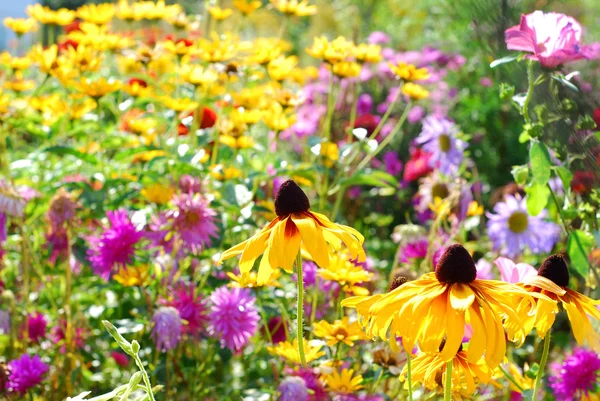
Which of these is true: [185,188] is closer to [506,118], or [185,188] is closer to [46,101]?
[46,101]

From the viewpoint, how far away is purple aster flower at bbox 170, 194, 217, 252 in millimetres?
1614

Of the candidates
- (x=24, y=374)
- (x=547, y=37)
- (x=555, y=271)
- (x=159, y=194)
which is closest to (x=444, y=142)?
(x=159, y=194)

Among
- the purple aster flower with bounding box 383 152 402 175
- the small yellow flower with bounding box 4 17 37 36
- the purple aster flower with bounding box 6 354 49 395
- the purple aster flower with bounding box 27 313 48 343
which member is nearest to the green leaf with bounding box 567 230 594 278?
the purple aster flower with bounding box 6 354 49 395

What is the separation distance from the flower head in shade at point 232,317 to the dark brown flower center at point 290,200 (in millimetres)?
638

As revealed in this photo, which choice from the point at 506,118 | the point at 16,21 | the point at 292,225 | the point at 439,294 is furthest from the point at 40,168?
the point at 506,118

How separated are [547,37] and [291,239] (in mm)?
572

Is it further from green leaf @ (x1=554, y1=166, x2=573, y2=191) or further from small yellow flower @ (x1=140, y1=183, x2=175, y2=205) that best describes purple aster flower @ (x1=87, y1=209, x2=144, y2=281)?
green leaf @ (x1=554, y1=166, x2=573, y2=191)

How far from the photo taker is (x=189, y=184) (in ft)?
6.15

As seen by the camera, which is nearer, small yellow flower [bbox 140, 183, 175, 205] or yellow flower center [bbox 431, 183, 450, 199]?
small yellow flower [bbox 140, 183, 175, 205]

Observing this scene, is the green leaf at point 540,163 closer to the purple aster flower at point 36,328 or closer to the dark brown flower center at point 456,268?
the dark brown flower center at point 456,268

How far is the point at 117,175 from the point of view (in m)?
2.06

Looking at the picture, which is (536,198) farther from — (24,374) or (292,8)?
(292,8)

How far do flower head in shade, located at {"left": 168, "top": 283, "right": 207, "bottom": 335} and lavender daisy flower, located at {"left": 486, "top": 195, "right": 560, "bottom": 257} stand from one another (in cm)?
94

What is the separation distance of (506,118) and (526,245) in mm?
1330
